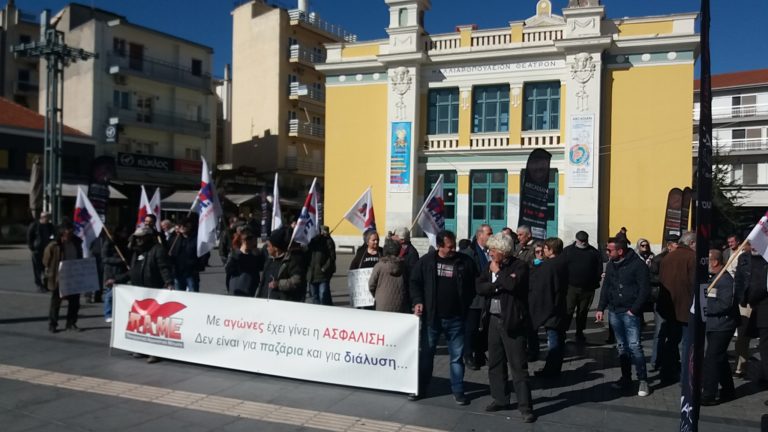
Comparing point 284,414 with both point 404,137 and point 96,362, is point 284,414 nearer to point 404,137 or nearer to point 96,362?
point 96,362

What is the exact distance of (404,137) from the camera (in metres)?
30.6

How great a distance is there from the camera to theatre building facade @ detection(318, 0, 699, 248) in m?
26.8

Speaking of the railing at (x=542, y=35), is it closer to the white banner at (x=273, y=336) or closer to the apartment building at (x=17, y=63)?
the white banner at (x=273, y=336)

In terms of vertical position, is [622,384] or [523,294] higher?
[523,294]

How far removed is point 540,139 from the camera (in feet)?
94.6

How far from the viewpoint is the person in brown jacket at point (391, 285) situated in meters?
7.39

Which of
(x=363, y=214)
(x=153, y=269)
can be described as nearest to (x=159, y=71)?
(x=363, y=214)

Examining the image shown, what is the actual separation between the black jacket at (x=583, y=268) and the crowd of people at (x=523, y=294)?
1 centimetres

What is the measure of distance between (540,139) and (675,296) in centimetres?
2221

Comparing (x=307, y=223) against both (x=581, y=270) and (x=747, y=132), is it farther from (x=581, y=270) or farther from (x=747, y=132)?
(x=747, y=132)

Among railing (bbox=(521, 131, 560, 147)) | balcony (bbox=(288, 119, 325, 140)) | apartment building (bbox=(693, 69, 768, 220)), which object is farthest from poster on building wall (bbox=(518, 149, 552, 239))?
apartment building (bbox=(693, 69, 768, 220))

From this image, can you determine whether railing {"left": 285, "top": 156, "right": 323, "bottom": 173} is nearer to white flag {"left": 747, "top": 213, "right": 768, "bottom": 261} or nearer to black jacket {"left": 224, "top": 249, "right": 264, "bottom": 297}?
black jacket {"left": 224, "top": 249, "right": 264, "bottom": 297}

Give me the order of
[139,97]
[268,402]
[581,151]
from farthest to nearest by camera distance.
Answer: [139,97]
[581,151]
[268,402]

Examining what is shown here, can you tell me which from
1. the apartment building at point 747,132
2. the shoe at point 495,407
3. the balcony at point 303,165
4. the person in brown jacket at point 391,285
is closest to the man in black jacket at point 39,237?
the person in brown jacket at point 391,285
